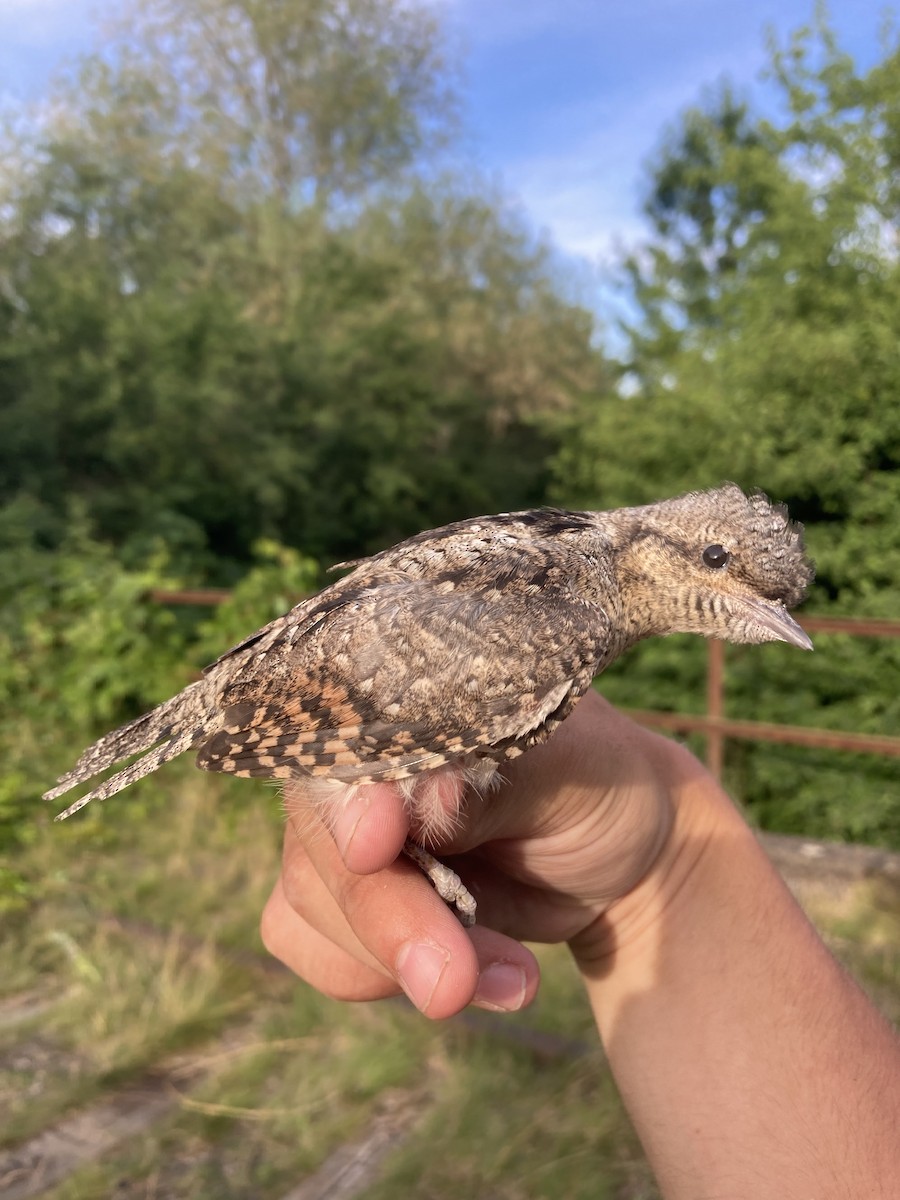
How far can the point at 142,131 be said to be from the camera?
16.1 metres

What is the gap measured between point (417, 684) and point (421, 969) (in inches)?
24.5

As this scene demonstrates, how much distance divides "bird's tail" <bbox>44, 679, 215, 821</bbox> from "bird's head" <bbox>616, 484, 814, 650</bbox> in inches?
50.7

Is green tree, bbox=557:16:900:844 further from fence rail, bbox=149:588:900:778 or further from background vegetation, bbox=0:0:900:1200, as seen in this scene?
fence rail, bbox=149:588:900:778

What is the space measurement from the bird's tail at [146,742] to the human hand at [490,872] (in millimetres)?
320

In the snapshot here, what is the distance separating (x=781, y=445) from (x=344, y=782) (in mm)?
7863

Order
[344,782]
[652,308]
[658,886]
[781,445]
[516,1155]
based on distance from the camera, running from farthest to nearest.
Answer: [652,308] → [781,445] → [516,1155] → [658,886] → [344,782]

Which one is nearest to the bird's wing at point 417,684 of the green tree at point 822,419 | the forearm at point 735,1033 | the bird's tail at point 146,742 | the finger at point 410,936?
the bird's tail at point 146,742

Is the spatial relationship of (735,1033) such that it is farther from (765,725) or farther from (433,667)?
(765,725)

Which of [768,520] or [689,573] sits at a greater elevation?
[768,520]

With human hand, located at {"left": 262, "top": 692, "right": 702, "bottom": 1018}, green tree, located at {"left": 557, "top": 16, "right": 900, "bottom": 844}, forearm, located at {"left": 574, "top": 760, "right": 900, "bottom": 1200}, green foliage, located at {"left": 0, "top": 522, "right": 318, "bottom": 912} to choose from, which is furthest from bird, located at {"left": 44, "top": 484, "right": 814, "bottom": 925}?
green tree, located at {"left": 557, "top": 16, "right": 900, "bottom": 844}

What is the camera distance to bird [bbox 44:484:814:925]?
1919 mm

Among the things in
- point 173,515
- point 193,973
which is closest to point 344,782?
point 193,973

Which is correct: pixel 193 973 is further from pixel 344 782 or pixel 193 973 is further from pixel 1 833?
pixel 344 782

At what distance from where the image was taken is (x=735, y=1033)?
2107 millimetres
